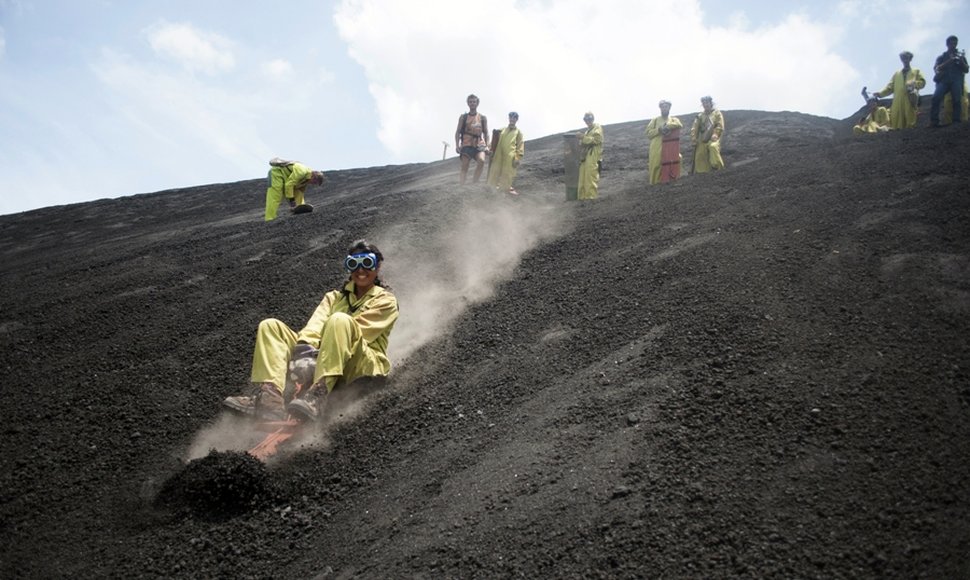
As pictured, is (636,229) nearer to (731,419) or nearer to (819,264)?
(819,264)

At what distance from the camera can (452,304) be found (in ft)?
21.9

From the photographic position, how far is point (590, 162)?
11.5 meters

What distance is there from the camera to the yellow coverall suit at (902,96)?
12523 mm

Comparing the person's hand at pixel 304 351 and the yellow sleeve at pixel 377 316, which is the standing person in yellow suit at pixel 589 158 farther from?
the person's hand at pixel 304 351

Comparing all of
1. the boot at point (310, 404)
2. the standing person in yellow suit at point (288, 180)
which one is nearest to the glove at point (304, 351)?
the boot at point (310, 404)

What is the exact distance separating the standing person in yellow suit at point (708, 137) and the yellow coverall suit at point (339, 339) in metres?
8.59

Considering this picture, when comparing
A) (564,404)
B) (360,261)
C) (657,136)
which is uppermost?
(657,136)

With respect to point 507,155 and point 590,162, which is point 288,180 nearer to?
point 507,155

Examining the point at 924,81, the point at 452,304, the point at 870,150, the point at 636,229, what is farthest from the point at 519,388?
the point at 924,81

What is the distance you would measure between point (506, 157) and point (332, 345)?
8.36m

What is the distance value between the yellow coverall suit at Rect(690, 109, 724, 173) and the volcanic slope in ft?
12.4

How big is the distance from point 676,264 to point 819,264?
48.9 inches

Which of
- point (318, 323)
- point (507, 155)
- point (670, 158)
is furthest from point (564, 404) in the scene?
point (670, 158)

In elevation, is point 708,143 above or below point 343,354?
above
